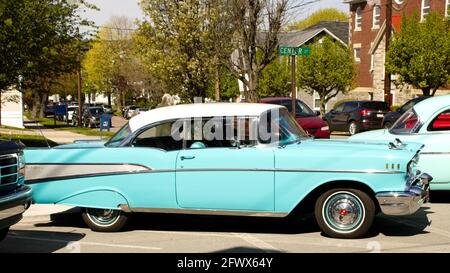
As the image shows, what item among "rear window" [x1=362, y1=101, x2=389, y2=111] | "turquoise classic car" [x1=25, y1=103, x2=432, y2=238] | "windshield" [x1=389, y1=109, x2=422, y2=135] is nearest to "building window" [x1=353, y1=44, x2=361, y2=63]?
"rear window" [x1=362, y1=101, x2=389, y2=111]

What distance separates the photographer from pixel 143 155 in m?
6.98

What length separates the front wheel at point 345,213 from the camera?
21.5 ft

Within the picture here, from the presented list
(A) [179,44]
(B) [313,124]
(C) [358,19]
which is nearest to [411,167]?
(B) [313,124]

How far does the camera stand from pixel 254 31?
53.2 feet

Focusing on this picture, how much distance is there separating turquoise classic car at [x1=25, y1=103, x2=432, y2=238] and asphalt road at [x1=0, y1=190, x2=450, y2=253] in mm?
318

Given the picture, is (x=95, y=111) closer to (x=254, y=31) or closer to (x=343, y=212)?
(x=254, y=31)

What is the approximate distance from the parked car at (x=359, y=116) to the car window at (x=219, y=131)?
18.5 meters

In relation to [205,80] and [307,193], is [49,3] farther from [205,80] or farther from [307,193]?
[307,193]

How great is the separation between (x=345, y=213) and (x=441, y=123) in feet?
11.6

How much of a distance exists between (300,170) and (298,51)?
340 inches

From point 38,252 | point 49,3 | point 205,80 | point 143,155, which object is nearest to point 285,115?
point 143,155

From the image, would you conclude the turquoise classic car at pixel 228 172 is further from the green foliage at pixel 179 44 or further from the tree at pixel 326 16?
the tree at pixel 326 16

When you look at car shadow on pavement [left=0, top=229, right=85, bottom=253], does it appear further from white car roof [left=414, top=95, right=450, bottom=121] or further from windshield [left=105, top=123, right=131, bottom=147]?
white car roof [left=414, top=95, right=450, bottom=121]
